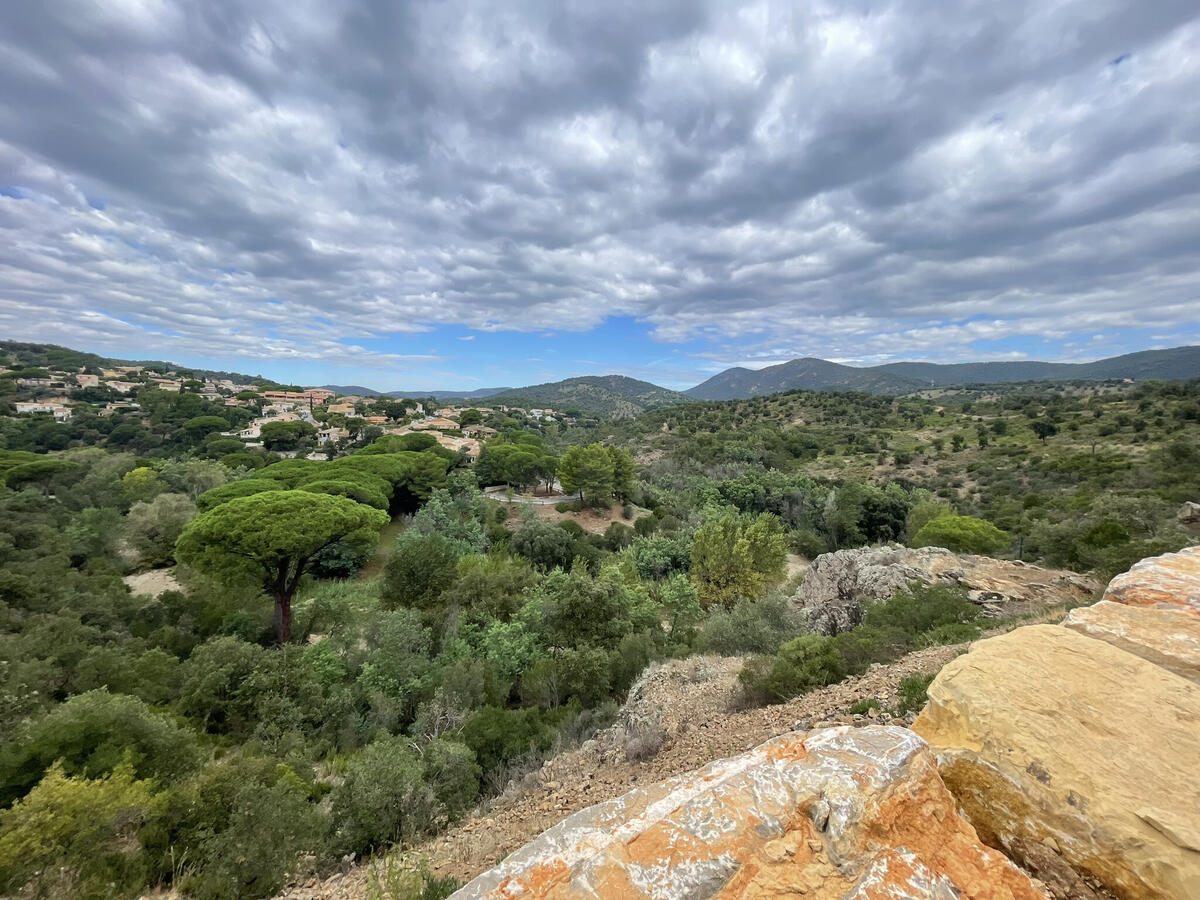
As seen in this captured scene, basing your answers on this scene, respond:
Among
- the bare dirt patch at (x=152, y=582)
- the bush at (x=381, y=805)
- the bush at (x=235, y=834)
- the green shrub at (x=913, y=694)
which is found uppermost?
the green shrub at (x=913, y=694)

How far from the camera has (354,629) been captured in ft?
39.8

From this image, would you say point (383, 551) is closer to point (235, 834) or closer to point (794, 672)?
point (235, 834)

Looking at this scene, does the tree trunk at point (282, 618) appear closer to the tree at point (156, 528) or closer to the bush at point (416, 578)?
the bush at point (416, 578)

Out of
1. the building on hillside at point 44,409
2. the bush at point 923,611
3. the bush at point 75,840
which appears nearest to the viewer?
the bush at point 75,840

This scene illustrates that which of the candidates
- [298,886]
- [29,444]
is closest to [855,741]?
[298,886]

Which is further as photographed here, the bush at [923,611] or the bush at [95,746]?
the bush at [923,611]

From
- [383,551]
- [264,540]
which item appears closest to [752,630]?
[264,540]

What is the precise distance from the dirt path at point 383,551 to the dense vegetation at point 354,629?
0.72 feet

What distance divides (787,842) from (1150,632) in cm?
462

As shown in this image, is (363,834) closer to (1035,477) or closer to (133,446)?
(1035,477)

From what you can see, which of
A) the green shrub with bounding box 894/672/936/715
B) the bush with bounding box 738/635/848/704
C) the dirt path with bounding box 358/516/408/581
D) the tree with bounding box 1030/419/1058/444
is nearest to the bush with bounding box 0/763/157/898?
the bush with bounding box 738/635/848/704

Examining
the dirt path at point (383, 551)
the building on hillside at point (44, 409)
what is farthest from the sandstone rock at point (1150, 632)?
the building on hillside at point (44, 409)

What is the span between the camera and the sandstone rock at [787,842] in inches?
90.4

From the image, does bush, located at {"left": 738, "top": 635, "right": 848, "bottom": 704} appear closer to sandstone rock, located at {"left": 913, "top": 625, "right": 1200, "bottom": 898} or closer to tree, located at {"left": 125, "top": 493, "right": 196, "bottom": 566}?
sandstone rock, located at {"left": 913, "top": 625, "right": 1200, "bottom": 898}
